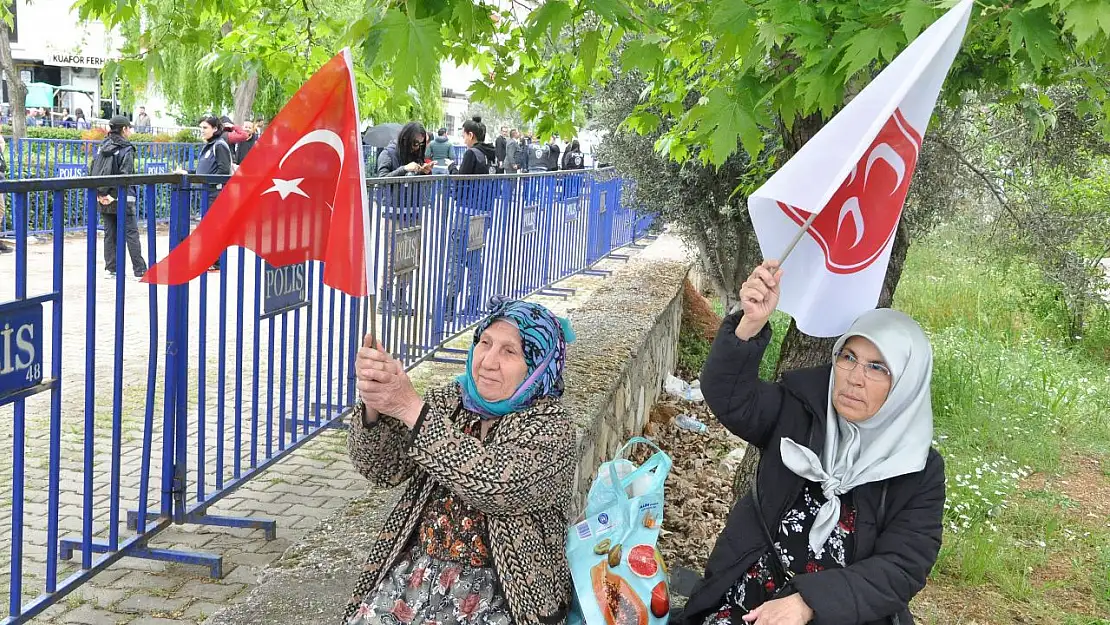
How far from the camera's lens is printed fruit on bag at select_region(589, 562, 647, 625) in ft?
9.18

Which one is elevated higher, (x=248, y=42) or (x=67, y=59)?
(x=67, y=59)

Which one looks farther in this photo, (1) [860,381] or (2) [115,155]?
(2) [115,155]

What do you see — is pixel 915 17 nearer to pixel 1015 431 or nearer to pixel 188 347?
pixel 188 347

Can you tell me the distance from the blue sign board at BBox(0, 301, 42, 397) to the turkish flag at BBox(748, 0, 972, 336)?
2.04 metres

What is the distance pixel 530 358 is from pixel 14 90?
16338 mm

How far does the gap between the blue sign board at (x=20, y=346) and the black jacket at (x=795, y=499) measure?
191 centimetres

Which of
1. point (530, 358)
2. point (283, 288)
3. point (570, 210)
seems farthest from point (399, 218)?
point (570, 210)

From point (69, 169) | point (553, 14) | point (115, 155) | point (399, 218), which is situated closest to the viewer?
point (553, 14)

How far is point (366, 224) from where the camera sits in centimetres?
261

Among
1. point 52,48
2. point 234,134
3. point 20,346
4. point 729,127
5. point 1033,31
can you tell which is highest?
point 52,48

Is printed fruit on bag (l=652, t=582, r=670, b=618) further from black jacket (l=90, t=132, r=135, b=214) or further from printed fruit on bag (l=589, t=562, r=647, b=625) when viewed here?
black jacket (l=90, t=132, r=135, b=214)

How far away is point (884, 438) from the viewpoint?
2.79 m

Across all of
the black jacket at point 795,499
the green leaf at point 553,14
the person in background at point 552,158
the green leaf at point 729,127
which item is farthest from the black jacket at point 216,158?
the black jacket at point 795,499

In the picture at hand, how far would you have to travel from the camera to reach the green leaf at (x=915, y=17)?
2.62m
